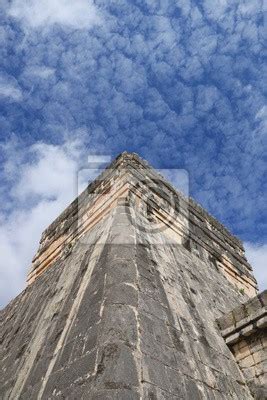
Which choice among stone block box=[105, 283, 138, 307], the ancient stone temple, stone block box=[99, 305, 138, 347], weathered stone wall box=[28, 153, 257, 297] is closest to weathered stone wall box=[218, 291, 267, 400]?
the ancient stone temple

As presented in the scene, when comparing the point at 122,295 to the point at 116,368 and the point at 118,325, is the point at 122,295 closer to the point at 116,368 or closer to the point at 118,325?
the point at 118,325

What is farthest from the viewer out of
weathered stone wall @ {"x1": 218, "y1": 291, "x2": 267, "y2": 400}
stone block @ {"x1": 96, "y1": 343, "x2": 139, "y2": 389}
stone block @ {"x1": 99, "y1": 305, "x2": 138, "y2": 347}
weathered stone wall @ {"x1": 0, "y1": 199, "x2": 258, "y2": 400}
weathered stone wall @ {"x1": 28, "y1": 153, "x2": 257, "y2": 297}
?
weathered stone wall @ {"x1": 28, "y1": 153, "x2": 257, "y2": 297}

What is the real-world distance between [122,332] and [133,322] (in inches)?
8.0

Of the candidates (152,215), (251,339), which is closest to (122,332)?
(251,339)

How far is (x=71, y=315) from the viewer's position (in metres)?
3.94

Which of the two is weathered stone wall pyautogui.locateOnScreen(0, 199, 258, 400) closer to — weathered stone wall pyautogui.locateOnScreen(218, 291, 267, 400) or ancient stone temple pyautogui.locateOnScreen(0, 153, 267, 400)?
ancient stone temple pyautogui.locateOnScreen(0, 153, 267, 400)

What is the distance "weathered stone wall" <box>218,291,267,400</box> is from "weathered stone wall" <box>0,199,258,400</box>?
0.40ft

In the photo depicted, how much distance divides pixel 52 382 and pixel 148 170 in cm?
558

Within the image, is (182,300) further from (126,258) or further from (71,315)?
(71,315)

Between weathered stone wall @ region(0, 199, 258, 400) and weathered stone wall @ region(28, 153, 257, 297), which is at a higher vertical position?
weathered stone wall @ region(28, 153, 257, 297)

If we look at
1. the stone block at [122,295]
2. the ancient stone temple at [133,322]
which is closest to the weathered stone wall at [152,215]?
the ancient stone temple at [133,322]

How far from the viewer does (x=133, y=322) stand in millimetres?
3287

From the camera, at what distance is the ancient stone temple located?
295 centimetres

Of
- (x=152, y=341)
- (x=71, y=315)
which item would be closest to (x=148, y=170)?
(x=71, y=315)
